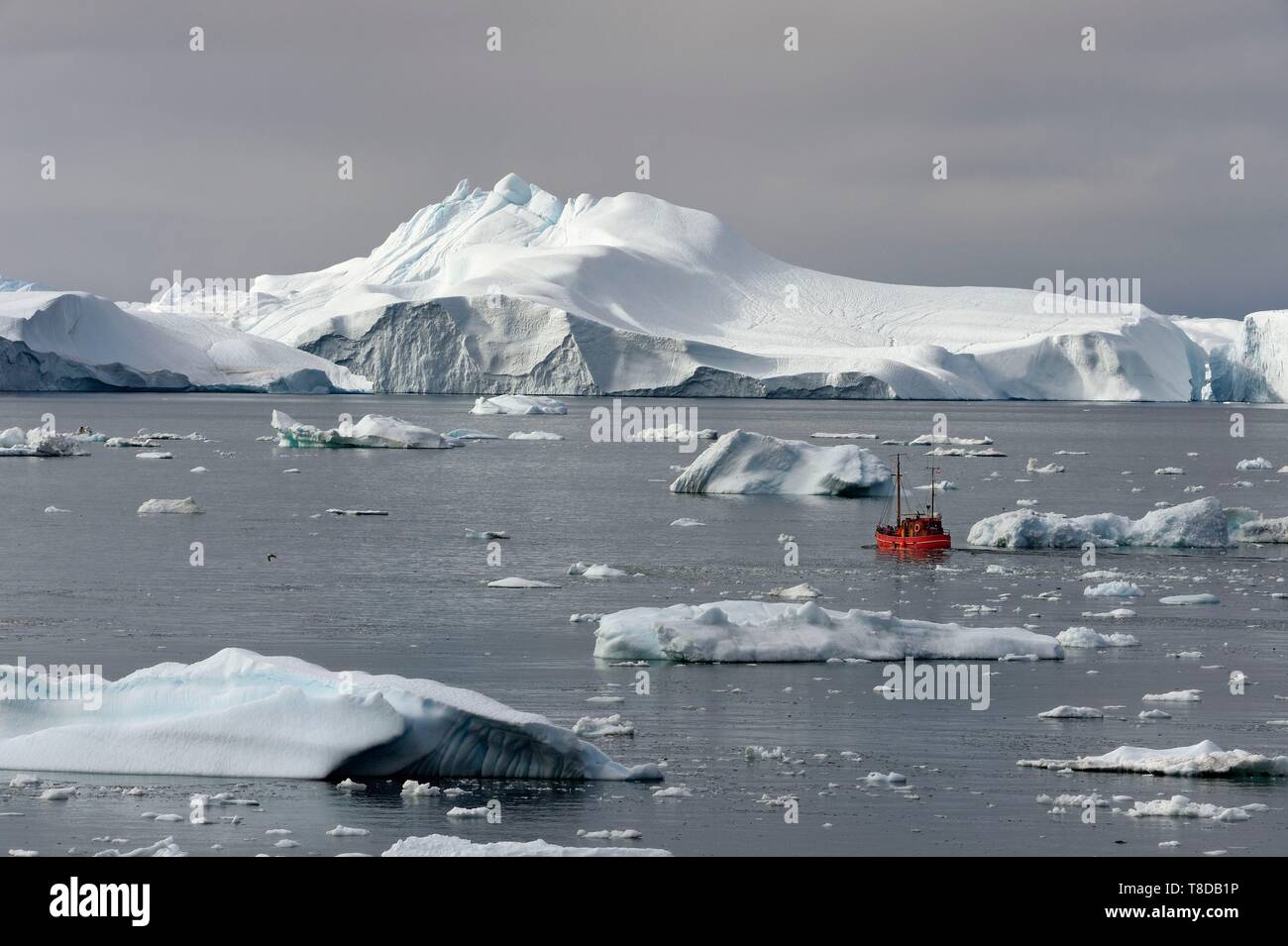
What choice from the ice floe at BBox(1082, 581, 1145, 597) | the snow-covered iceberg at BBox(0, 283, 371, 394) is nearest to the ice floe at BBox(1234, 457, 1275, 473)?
the ice floe at BBox(1082, 581, 1145, 597)

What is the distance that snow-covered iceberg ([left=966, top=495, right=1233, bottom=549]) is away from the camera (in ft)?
82.1

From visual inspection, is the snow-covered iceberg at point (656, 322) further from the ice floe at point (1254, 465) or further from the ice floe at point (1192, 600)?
the ice floe at point (1192, 600)

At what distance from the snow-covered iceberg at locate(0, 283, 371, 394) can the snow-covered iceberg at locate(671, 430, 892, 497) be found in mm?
52784

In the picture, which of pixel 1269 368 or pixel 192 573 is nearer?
pixel 192 573

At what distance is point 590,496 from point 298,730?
84.6ft

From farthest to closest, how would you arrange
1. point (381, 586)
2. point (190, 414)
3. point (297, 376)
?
point (297, 376)
point (190, 414)
point (381, 586)

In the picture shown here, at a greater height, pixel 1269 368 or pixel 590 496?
pixel 1269 368

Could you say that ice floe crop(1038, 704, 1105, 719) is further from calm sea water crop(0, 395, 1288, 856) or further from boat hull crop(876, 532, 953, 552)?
boat hull crop(876, 532, 953, 552)

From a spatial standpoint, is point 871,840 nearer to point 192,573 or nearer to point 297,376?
point 192,573

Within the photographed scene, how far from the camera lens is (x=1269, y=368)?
95.1 m

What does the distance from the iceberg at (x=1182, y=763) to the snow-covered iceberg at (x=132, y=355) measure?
74394 mm

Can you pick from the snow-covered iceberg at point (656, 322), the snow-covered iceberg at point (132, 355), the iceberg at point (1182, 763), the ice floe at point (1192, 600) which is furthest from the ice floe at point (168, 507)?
the snow-covered iceberg at point (656, 322)

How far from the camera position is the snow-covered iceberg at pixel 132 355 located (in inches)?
3146
